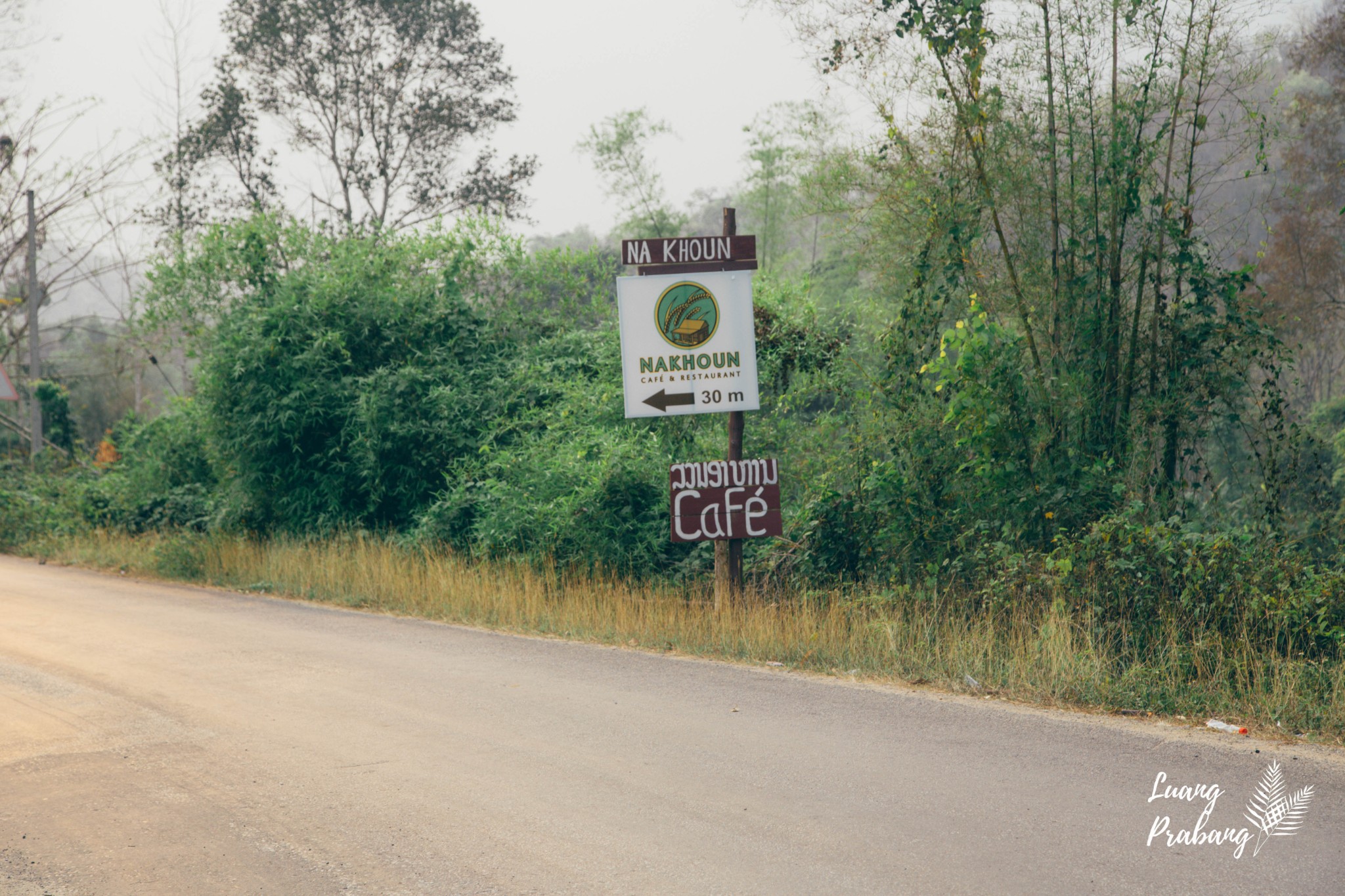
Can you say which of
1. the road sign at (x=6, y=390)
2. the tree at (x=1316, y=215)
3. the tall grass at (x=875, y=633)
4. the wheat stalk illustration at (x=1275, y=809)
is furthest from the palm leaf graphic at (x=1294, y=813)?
the tree at (x=1316, y=215)

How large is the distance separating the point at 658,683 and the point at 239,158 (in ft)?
87.9

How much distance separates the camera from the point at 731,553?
34.5 ft

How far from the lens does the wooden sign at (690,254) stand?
10250 millimetres

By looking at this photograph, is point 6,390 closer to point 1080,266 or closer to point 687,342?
point 687,342

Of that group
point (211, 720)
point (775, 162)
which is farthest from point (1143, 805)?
point (775, 162)

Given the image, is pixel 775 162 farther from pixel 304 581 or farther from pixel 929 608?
pixel 929 608

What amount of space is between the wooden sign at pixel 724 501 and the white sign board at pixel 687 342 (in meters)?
0.58

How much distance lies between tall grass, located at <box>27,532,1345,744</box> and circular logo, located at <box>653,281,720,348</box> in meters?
2.52

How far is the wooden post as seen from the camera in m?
10.4

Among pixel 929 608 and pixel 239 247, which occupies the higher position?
pixel 239 247

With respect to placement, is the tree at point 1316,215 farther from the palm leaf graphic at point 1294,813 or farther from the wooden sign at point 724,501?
the palm leaf graphic at point 1294,813

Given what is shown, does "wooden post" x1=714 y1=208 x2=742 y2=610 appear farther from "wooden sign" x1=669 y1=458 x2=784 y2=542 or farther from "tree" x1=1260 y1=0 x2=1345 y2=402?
"tree" x1=1260 y1=0 x2=1345 y2=402

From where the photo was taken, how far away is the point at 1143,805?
506 cm

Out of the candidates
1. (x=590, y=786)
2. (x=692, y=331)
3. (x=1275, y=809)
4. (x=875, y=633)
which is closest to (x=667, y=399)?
(x=692, y=331)
